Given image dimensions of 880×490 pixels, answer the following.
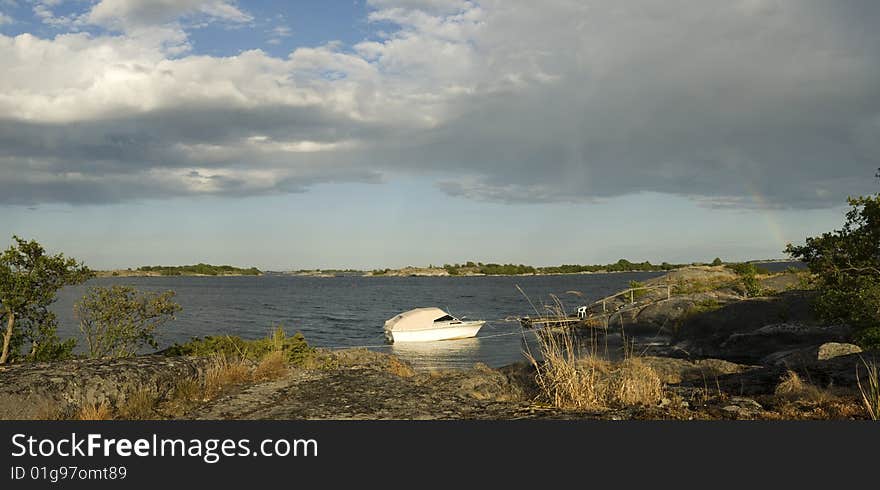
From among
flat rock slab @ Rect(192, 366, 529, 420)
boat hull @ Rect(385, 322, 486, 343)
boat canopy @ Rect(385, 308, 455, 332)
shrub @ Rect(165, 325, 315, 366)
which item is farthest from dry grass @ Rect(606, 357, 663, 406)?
boat canopy @ Rect(385, 308, 455, 332)

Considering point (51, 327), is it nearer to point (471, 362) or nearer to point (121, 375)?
point (121, 375)

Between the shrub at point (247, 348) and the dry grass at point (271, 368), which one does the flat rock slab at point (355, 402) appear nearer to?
the dry grass at point (271, 368)

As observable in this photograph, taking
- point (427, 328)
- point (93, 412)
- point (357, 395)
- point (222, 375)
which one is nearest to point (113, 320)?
point (222, 375)

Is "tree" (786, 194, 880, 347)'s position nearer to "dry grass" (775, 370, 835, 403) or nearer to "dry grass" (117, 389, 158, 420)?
"dry grass" (775, 370, 835, 403)

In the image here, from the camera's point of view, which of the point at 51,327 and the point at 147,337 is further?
the point at 147,337

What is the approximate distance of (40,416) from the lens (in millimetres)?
7465

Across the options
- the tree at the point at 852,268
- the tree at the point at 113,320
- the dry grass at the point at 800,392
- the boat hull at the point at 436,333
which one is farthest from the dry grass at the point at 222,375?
the boat hull at the point at 436,333

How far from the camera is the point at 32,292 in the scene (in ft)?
48.3

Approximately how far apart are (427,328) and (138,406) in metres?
46.3

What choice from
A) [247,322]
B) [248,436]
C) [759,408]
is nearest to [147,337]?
[248,436]

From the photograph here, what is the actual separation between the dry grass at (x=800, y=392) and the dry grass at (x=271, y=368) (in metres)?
8.98

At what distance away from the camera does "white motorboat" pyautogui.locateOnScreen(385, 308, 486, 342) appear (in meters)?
53.6

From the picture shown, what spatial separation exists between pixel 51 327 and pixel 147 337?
2672mm

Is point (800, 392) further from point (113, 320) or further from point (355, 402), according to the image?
point (113, 320)
